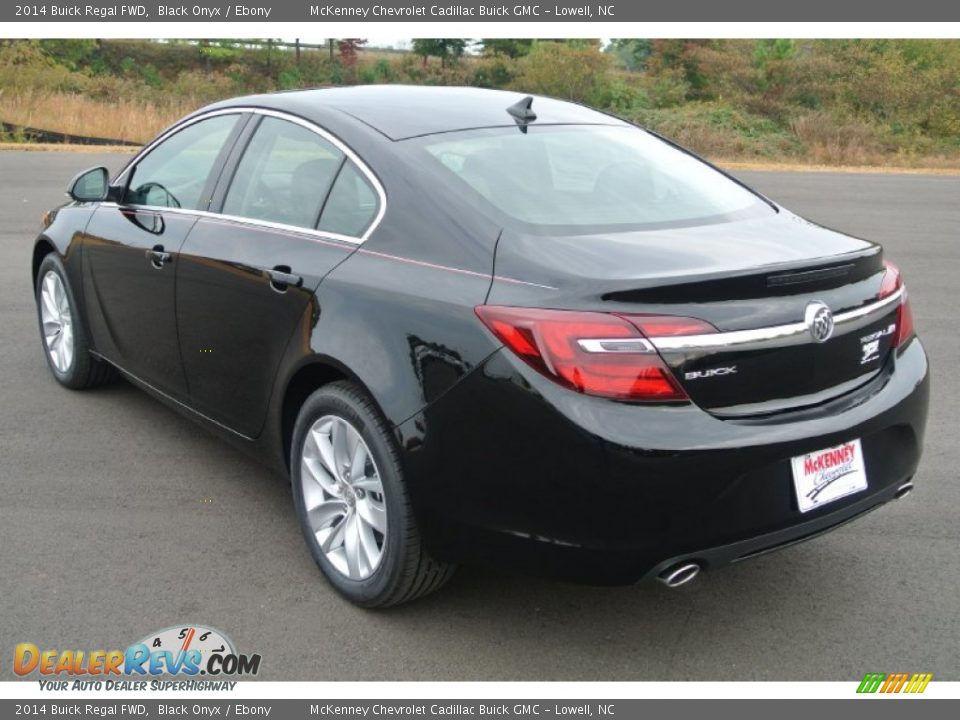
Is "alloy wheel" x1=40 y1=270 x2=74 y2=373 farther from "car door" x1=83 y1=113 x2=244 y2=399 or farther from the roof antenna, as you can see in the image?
the roof antenna

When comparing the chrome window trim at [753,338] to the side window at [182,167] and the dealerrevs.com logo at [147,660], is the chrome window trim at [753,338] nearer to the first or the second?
the dealerrevs.com logo at [147,660]

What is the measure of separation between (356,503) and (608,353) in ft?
3.63

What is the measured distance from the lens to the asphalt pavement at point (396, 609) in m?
3.08

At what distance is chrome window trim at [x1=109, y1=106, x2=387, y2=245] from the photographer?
133 inches

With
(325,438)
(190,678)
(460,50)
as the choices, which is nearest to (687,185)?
(325,438)

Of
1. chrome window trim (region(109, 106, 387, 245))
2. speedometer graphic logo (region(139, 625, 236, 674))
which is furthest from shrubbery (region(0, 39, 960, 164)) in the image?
speedometer graphic logo (region(139, 625, 236, 674))

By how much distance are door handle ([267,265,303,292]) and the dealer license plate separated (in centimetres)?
174

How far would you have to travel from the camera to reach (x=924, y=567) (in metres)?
3.63

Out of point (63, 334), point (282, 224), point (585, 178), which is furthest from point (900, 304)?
point (63, 334)

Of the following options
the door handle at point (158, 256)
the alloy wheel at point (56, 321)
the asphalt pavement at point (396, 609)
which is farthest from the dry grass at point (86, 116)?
the asphalt pavement at point (396, 609)

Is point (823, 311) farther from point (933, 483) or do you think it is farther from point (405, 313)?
point (933, 483)

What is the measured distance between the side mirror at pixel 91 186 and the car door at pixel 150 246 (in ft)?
0.23

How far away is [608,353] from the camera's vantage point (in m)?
2.64

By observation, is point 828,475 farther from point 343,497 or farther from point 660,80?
point 660,80
